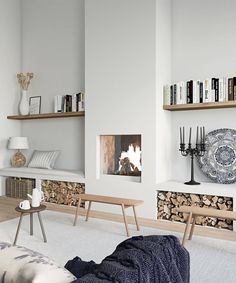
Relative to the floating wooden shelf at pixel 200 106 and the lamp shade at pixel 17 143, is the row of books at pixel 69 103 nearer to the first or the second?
the lamp shade at pixel 17 143

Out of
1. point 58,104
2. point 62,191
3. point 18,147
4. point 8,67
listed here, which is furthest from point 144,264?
point 8,67

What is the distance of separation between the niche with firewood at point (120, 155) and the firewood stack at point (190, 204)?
1.80ft

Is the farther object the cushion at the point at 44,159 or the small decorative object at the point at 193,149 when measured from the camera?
the cushion at the point at 44,159

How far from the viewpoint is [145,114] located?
3705 millimetres

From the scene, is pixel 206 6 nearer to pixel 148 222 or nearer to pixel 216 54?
pixel 216 54

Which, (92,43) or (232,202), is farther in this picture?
(92,43)

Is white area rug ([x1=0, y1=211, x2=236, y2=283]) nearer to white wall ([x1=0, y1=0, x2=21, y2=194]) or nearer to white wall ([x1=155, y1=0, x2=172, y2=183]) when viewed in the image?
white wall ([x1=155, y1=0, x2=172, y2=183])

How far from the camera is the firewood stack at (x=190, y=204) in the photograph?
332cm

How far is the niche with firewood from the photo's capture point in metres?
4.07

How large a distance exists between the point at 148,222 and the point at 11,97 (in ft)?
11.1

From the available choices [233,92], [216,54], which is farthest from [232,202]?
[216,54]

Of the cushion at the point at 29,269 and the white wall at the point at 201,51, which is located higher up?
the white wall at the point at 201,51

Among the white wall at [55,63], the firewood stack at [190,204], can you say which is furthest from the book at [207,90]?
the white wall at [55,63]

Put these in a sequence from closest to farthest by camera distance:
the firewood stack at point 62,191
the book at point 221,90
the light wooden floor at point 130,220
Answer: the light wooden floor at point 130,220 → the book at point 221,90 → the firewood stack at point 62,191
